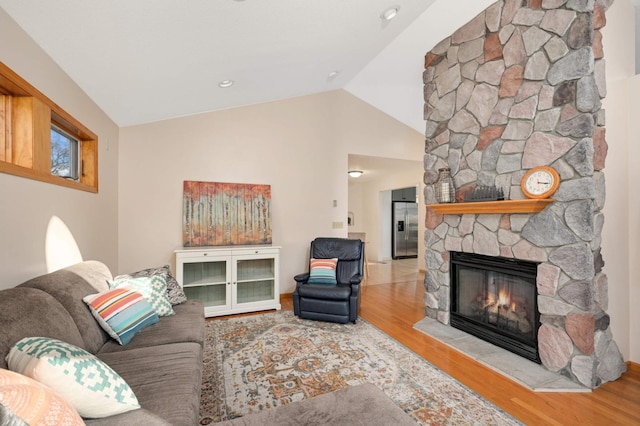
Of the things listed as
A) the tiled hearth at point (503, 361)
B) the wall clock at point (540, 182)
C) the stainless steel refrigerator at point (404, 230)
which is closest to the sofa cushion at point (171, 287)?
the tiled hearth at point (503, 361)

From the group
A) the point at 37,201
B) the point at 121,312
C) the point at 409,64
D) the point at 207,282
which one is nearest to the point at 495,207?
the point at 409,64

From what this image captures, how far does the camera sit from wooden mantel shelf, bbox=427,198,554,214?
2.37 metres

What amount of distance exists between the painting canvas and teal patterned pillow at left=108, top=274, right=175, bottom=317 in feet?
5.08

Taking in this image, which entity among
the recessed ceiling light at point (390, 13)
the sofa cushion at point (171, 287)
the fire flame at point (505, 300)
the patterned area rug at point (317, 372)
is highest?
the recessed ceiling light at point (390, 13)

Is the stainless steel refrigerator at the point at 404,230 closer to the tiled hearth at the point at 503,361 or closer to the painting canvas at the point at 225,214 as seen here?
the painting canvas at the point at 225,214

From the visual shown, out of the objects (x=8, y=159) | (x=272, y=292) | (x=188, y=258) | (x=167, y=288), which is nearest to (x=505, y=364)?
(x=272, y=292)

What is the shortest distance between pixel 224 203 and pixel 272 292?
1.39 meters

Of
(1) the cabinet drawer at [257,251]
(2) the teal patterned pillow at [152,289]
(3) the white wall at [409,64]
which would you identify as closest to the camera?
(2) the teal patterned pillow at [152,289]

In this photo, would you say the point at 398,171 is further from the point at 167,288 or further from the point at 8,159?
the point at 8,159

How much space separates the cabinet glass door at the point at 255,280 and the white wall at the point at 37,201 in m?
1.55

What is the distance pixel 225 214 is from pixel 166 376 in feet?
9.18

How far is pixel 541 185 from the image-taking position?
2.40 metres

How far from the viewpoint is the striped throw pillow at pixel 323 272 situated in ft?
12.5

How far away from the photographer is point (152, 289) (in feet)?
7.83
